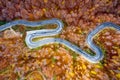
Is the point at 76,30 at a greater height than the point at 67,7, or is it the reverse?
the point at 67,7

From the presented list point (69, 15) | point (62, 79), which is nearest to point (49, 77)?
point (62, 79)

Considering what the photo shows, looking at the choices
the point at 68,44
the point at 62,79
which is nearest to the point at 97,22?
the point at 68,44

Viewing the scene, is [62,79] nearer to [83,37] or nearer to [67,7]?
[83,37]

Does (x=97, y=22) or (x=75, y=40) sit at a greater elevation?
(x=97, y=22)

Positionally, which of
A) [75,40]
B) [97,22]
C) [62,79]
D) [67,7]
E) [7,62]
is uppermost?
[67,7]

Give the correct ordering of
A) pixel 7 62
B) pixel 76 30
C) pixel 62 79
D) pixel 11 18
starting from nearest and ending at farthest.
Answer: pixel 62 79
pixel 7 62
pixel 76 30
pixel 11 18

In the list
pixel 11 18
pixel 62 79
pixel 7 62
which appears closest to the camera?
pixel 62 79

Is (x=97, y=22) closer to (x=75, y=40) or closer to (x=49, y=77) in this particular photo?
(x=75, y=40)

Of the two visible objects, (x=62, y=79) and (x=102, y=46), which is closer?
(x=62, y=79)

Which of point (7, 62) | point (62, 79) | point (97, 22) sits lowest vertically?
point (62, 79)

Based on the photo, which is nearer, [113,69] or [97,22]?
[113,69]
